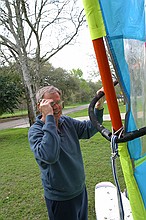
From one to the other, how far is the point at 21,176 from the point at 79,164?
127 inches

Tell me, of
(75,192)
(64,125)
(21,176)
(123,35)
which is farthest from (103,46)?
(21,176)

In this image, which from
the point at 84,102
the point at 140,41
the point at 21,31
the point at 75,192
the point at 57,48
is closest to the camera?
the point at 140,41

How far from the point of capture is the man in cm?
148

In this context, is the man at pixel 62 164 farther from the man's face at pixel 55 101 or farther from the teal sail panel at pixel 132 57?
the teal sail panel at pixel 132 57

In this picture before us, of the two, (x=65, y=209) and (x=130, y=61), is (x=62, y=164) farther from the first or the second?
(x=130, y=61)

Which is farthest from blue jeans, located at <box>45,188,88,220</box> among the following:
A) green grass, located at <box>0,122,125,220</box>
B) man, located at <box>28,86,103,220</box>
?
green grass, located at <box>0,122,125,220</box>

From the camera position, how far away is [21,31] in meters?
7.72

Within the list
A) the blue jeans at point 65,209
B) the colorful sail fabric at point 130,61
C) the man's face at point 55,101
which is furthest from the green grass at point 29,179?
the colorful sail fabric at point 130,61

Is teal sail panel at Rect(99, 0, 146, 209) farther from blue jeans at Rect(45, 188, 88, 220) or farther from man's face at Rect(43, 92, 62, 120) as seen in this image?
blue jeans at Rect(45, 188, 88, 220)

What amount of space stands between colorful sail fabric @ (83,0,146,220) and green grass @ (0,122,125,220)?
2.09 m

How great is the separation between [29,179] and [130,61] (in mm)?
3889

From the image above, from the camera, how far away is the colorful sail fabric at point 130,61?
0.73m

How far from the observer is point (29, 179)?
14.1 feet

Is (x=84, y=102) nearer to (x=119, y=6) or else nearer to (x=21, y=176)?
(x=21, y=176)
